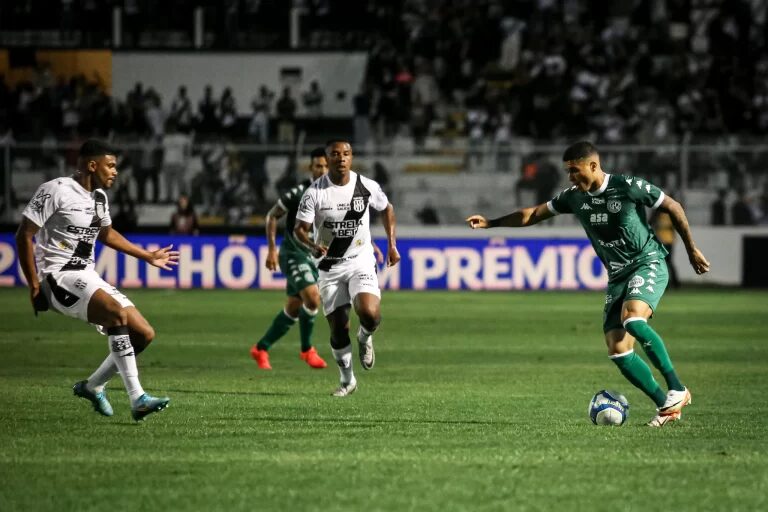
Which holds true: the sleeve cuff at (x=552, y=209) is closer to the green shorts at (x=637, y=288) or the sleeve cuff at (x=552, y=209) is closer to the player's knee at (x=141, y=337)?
the green shorts at (x=637, y=288)

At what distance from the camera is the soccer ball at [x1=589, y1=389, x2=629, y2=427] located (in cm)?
1016

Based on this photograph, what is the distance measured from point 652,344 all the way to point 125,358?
384 centimetres

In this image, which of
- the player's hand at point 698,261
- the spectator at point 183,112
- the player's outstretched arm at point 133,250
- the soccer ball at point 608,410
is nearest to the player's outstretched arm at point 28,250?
the player's outstretched arm at point 133,250

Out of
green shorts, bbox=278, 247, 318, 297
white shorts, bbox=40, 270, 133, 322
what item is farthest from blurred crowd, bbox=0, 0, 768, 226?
white shorts, bbox=40, 270, 133, 322

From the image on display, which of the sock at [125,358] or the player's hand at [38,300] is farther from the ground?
the player's hand at [38,300]

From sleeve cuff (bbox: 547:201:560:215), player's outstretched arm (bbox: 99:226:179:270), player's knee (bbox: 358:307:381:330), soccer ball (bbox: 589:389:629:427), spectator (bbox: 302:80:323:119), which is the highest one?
spectator (bbox: 302:80:323:119)

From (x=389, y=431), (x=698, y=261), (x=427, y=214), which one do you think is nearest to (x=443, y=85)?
(x=427, y=214)

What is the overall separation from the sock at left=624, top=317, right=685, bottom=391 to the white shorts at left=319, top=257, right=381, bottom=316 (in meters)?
3.13

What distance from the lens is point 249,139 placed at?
106 feet

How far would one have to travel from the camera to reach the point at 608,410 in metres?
10.1

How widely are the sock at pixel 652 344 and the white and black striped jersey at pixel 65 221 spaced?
396cm

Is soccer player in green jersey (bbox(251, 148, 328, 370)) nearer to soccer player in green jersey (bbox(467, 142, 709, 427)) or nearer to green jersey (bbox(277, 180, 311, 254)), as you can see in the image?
green jersey (bbox(277, 180, 311, 254))

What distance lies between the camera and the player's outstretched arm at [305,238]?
12.6m

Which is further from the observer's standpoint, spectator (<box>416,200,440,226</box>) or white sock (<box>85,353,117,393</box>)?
spectator (<box>416,200,440,226</box>)
